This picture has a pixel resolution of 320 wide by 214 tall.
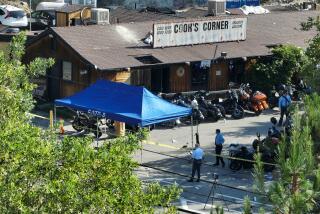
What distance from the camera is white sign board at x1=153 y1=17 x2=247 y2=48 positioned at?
36.7 meters

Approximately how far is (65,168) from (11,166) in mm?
709

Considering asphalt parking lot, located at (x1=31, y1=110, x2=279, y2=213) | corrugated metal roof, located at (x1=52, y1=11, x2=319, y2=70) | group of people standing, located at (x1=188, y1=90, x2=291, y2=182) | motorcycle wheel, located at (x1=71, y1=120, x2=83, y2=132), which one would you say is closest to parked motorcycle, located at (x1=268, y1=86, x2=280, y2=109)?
asphalt parking lot, located at (x1=31, y1=110, x2=279, y2=213)

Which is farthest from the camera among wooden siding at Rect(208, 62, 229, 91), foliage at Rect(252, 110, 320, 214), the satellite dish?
wooden siding at Rect(208, 62, 229, 91)

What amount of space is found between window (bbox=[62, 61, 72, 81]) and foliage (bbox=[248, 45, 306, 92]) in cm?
782

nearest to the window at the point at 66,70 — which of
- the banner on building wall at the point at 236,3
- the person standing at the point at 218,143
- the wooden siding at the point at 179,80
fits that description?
the wooden siding at the point at 179,80

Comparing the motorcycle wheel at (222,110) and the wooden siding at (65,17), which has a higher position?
the wooden siding at (65,17)

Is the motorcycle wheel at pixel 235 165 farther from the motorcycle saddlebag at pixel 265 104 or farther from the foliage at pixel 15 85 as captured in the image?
the foliage at pixel 15 85

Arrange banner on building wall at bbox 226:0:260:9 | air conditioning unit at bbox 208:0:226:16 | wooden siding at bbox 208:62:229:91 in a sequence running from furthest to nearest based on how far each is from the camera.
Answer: banner on building wall at bbox 226:0:260:9 < air conditioning unit at bbox 208:0:226:16 < wooden siding at bbox 208:62:229:91

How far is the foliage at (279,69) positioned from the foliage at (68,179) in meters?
25.5

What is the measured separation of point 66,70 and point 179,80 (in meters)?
4.63

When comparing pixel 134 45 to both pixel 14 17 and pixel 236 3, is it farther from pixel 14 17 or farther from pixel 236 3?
pixel 236 3

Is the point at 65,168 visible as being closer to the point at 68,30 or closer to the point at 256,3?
the point at 68,30

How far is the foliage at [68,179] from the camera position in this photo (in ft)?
37.0

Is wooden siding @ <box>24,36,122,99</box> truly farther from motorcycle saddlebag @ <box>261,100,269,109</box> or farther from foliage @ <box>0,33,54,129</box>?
foliage @ <box>0,33,54,129</box>
